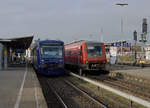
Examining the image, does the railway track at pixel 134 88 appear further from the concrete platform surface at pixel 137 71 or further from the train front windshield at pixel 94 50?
the train front windshield at pixel 94 50

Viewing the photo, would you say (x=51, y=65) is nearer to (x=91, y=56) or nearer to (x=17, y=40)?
(x=91, y=56)

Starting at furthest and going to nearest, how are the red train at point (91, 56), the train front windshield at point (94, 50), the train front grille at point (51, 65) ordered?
the train front windshield at point (94, 50), the red train at point (91, 56), the train front grille at point (51, 65)

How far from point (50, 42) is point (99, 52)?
14.8 ft

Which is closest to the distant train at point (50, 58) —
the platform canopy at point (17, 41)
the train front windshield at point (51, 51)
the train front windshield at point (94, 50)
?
the train front windshield at point (51, 51)

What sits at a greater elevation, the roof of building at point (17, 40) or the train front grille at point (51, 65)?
the roof of building at point (17, 40)

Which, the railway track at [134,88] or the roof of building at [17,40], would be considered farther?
the roof of building at [17,40]

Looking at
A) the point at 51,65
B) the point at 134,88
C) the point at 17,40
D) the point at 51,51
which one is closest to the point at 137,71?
the point at 51,65

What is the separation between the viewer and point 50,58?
824 inches

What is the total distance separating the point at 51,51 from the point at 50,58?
69 centimetres

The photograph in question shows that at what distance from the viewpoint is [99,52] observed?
2252cm

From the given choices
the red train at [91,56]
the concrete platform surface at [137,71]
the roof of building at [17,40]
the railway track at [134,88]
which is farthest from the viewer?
the roof of building at [17,40]

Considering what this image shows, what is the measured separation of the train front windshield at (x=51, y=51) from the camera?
21.0 meters

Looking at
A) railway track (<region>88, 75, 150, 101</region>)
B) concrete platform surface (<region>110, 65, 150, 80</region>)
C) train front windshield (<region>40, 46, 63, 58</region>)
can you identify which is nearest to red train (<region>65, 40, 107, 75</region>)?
concrete platform surface (<region>110, 65, 150, 80</region>)

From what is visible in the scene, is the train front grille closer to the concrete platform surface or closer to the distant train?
the distant train
